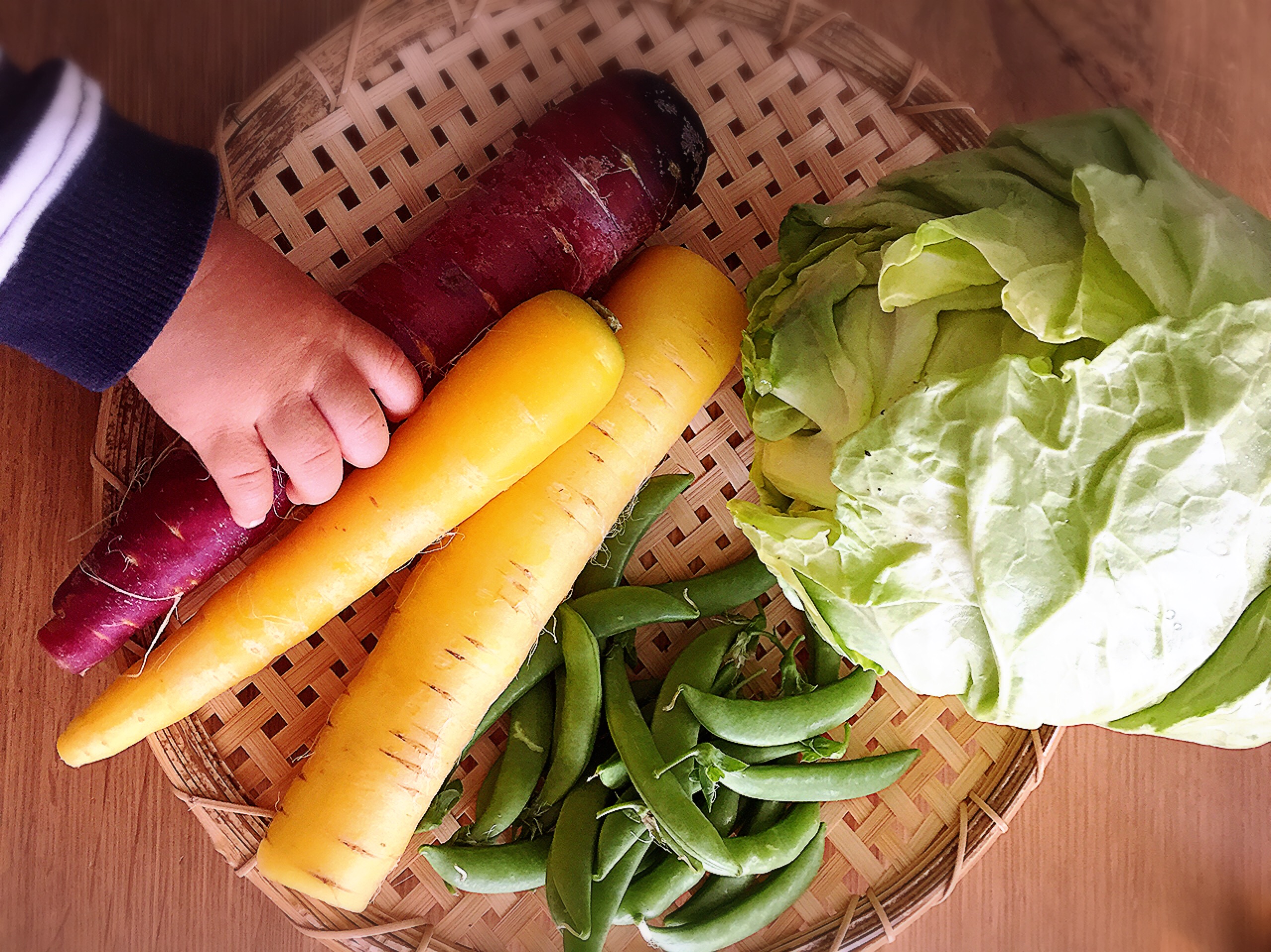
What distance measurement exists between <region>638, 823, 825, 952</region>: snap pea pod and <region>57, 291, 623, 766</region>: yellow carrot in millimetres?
506

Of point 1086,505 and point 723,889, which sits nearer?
point 1086,505

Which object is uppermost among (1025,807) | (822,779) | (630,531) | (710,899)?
(630,531)

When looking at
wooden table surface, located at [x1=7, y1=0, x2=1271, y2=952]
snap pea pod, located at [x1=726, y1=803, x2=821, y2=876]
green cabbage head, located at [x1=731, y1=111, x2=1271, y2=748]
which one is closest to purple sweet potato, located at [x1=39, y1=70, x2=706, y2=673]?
wooden table surface, located at [x1=7, y1=0, x2=1271, y2=952]

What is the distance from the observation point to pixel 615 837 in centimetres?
90

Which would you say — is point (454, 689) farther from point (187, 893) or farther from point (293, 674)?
point (187, 893)

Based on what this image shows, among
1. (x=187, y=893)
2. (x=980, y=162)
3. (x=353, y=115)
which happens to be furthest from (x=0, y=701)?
(x=980, y=162)

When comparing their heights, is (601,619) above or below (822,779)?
above

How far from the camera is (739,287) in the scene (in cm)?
109

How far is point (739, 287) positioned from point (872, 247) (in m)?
0.26

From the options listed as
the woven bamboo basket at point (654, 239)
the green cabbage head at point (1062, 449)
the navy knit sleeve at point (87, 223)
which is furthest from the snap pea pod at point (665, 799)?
the navy knit sleeve at point (87, 223)

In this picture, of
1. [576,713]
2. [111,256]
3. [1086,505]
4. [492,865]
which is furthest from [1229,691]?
[111,256]

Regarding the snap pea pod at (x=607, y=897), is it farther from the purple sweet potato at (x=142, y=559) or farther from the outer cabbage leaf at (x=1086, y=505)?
the purple sweet potato at (x=142, y=559)

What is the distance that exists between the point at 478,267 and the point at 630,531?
349 mm

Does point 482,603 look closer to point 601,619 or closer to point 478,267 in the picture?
point 601,619
